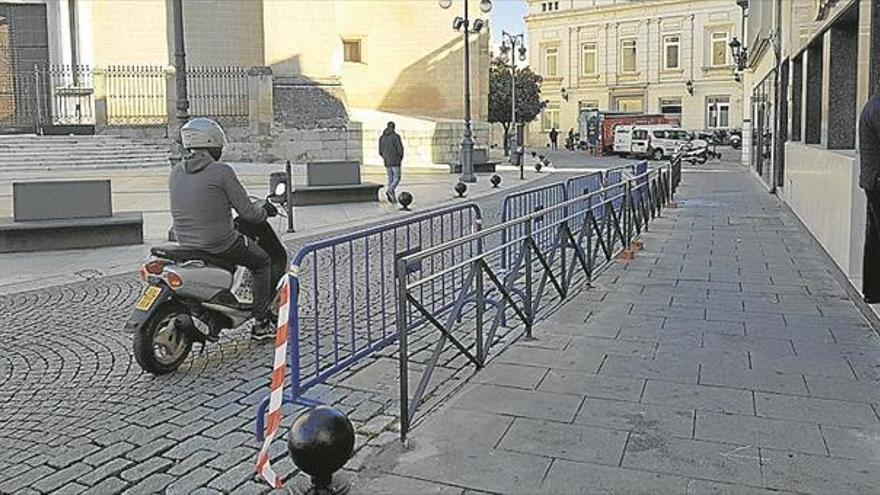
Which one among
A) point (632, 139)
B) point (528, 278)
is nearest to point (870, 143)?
point (528, 278)

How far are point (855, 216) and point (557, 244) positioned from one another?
2766 millimetres

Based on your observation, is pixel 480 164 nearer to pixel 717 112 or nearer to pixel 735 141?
pixel 735 141

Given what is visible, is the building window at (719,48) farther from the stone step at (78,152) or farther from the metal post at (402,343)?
the metal post at (402,343)

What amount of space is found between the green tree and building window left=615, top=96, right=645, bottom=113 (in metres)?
5.85

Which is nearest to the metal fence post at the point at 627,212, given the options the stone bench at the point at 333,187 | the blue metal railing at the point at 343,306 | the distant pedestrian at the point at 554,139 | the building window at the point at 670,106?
the blue metal railing at the point at 343,306

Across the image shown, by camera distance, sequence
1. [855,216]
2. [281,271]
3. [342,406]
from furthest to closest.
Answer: [855,216]
[281,271]
[342,406]

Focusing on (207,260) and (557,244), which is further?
(557,244)

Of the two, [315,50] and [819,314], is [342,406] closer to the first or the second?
[819,314]

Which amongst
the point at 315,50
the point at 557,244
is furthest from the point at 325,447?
the point at 315,50

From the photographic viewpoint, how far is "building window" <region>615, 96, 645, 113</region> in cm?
6325

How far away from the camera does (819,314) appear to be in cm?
766

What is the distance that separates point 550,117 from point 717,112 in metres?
13.3

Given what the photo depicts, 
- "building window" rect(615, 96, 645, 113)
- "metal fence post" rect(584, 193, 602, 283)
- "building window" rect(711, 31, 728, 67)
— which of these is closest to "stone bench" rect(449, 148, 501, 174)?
"metal fence post" rect(584, 193, 602, 283)

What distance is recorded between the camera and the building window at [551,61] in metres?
66.5
